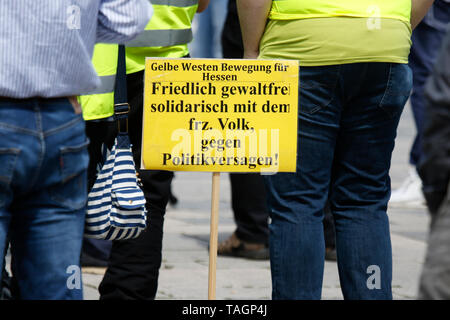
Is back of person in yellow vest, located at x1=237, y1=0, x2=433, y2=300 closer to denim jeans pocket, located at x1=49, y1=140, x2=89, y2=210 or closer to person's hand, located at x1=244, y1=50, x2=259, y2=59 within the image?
person's hand, located at x1=244, y1=50, x2=259, y2=59

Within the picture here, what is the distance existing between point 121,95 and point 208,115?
39 cm

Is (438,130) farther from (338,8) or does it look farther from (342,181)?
(342,181)

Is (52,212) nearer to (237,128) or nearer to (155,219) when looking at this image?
(237,128)

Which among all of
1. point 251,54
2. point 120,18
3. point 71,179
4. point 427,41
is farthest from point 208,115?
point 427,41

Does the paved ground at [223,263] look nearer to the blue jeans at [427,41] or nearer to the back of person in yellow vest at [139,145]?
the blue jeans at [427,41]

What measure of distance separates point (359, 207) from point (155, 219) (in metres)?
0.90

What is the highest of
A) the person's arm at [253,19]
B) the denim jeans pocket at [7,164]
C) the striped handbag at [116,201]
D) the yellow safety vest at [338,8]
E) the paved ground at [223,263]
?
the yellow safety vest at [338,8]

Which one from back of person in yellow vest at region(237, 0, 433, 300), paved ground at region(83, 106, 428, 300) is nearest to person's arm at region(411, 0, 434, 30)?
back of person in yellow vest at region(237, 0, 433, 300)

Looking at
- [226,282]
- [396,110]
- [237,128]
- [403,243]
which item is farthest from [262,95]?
[403,243]

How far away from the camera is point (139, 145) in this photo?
4102 mm

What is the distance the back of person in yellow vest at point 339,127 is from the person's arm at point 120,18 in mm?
911

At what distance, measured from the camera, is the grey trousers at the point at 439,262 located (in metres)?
2.25

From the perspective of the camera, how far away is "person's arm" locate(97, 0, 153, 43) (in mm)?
2775

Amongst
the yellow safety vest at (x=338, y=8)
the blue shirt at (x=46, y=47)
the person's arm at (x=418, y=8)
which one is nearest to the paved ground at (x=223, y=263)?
the person's arm at (x=418, y=8)
